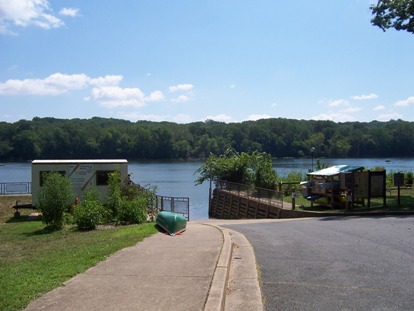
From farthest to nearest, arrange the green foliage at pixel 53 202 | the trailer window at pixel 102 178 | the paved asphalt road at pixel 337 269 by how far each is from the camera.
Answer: the trailer window at pixel 102 178, the green foliage at pixel 53 202, the paved asphalt road at pixel 337 269

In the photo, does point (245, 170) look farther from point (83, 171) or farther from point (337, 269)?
point (337, 269)

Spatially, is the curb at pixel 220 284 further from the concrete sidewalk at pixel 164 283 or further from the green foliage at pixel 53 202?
the green foliage at pixel 53 202

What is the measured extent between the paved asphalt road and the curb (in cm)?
54

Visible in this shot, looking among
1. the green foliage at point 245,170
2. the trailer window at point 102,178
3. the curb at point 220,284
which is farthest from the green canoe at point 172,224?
the green foliage at point 245,170

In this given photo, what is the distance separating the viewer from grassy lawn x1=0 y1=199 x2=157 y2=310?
6.36 metres

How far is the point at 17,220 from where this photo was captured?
2239 centimetres

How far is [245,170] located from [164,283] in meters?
28.3

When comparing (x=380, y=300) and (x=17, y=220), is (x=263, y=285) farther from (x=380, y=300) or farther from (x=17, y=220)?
(x=17, y=220)

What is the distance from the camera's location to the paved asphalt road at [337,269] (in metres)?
5.86

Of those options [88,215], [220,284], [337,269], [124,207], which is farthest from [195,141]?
[220,284]

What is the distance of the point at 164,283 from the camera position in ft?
21.3

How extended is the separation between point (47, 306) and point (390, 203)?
1896cm

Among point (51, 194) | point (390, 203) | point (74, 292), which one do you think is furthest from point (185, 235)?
point (390, 203)

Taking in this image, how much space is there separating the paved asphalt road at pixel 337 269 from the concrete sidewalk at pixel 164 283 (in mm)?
361
